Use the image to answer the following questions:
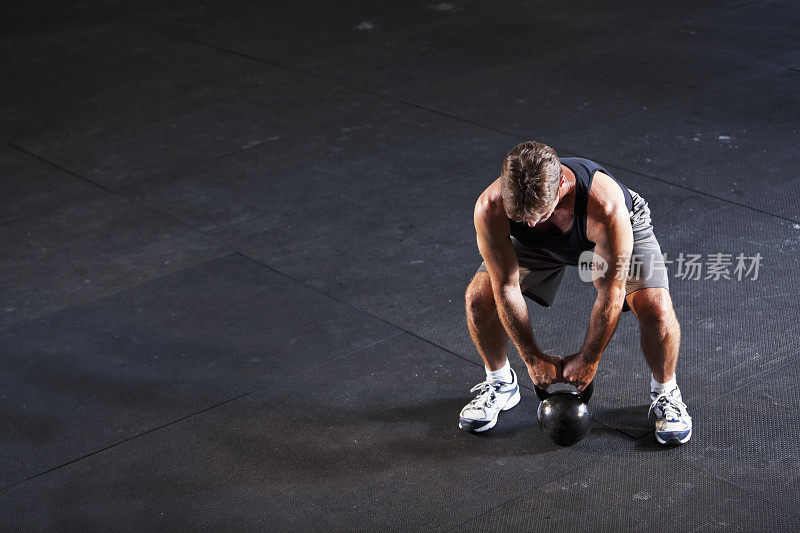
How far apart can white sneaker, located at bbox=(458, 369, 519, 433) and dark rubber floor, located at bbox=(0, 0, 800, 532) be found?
0.05 m

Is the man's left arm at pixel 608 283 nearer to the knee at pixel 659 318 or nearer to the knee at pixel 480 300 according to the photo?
the knee at pixel 659 318

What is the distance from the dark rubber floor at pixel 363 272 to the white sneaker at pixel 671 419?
0.06 meters

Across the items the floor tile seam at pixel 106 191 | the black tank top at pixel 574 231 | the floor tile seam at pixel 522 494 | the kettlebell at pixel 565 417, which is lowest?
the floor tile seam at pixel 522 494

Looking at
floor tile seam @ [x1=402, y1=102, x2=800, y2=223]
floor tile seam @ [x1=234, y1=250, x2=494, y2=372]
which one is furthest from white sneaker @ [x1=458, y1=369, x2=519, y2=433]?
floor tile seam @ [x1=402, y1=102, x2=800, y2=223]

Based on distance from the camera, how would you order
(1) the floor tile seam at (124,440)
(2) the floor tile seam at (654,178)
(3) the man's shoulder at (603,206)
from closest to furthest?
(3) the man's shoulder at (603,206)
(1) the floor tile seam at (124,440)
(2) the floor tile seam at (654,178)

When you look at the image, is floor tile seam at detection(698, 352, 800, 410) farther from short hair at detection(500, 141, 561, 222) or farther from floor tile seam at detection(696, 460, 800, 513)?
short hair at detection(500, 141, 561, 222)

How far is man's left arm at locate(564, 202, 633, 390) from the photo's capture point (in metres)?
2.91

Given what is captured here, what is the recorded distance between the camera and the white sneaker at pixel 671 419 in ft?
10.4

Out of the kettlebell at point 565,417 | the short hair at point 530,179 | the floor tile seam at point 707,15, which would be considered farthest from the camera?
the floor tile seam at point 707,15

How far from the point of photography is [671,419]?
3.20m

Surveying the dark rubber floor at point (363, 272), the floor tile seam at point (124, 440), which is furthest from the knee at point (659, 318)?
the floor tile seam at point (124, 440)

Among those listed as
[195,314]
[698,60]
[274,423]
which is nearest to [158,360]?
[195,314]

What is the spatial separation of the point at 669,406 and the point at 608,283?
0.54 metres

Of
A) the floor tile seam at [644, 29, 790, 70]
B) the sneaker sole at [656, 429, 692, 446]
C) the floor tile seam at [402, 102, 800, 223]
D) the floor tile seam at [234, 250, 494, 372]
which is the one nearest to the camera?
the sneaker sole at [656, 429, 692, 446]
